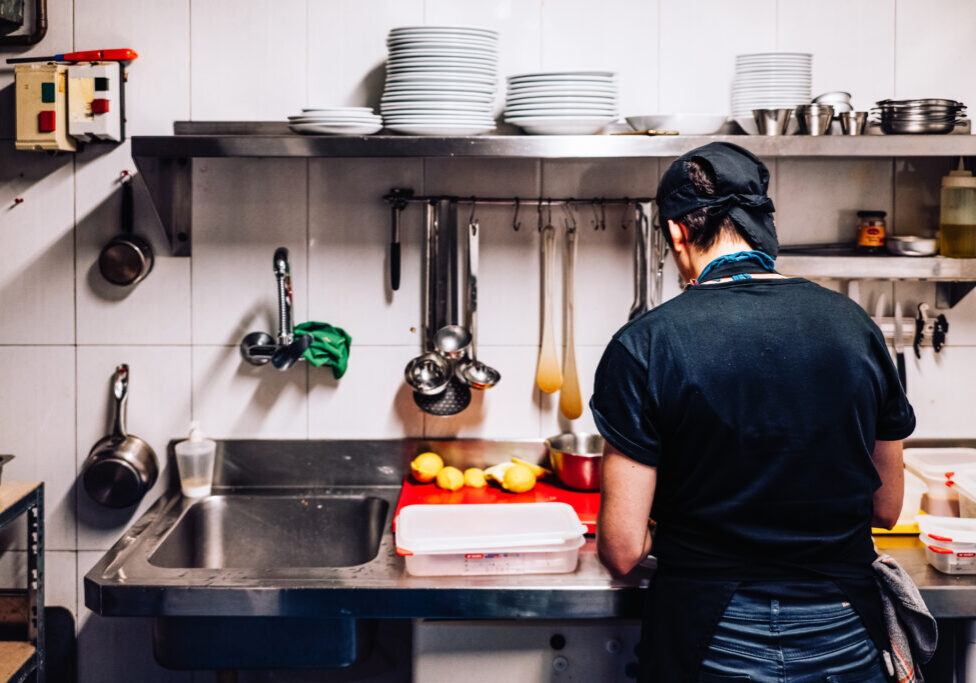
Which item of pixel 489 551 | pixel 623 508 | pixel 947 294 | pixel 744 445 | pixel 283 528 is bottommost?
pixel 283 528

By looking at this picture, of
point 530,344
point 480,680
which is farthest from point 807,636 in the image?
point 530,344

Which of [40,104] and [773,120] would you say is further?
[40,104]

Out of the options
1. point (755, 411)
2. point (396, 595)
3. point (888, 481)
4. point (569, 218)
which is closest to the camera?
point (755, 411)

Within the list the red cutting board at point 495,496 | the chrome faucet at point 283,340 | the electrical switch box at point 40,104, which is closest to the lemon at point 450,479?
the red cutting board at point 495,496

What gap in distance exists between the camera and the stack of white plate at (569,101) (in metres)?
1.92

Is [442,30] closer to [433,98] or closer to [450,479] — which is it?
[433,98]

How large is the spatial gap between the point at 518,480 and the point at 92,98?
1.30m

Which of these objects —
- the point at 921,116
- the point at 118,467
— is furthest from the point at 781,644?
→ the point at 118,467

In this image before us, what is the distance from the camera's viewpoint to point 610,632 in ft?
5.73

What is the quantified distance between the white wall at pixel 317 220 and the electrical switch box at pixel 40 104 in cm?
9

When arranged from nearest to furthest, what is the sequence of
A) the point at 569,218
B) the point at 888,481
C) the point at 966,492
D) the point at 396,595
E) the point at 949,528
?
the point at 888,481, the point at 396,595, the point at 949,528, the point at 966,492, the point at 569,218

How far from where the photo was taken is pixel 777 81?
2.07m

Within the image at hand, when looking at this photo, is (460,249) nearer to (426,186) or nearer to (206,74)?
(426,186)

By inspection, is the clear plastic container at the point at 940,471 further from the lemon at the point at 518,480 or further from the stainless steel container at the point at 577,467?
the lemon at the point at 518,480
